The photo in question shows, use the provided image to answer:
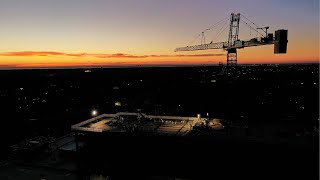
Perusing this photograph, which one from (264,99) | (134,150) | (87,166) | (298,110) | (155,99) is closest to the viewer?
(134,150)

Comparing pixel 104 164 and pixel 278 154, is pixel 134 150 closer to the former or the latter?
pixel 104 164

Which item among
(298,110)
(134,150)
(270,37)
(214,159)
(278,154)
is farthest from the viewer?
(298,110)

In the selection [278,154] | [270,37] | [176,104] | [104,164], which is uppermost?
[270,37]

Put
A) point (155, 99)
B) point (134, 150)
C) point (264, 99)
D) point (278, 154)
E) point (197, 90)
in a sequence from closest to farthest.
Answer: point (278, 154)
point (134, 150)
point (264, 99)
point (155, 99)
point (197, 90)

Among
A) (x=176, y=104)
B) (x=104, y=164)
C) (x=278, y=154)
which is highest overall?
(x=278, y=154)

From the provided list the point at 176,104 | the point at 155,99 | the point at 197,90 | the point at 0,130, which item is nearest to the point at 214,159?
the point at 0,130

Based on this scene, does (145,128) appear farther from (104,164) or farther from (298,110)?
(298,110)

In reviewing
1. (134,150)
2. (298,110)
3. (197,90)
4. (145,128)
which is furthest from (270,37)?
(197,90)

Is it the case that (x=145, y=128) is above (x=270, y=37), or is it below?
below

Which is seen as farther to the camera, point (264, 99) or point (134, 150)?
point (264, 99)
